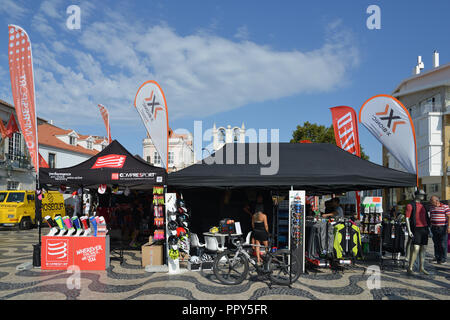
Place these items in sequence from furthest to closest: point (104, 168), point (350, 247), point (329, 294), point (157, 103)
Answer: point (157, 103), point (104, 168), point (350, 247), point (329, 294)

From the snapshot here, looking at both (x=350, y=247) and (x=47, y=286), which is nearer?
(x=47, y=286)

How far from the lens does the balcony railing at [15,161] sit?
21.9 meters

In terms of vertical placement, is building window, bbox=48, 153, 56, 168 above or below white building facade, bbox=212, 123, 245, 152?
below

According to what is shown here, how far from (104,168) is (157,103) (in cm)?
241

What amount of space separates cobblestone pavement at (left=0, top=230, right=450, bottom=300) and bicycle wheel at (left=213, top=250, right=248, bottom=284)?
158 mm

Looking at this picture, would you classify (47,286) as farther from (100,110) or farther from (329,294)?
(100,110)

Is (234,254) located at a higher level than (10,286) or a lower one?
higher

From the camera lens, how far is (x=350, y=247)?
634 centimetres

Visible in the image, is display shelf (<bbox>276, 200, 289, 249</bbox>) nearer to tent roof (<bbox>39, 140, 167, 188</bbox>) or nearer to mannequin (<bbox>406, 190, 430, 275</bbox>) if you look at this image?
mannequin (<bbox>406, 190, 430, 275</bbox>)

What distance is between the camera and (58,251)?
21.5 feet

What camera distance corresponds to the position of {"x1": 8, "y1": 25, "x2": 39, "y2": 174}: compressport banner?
749 cm

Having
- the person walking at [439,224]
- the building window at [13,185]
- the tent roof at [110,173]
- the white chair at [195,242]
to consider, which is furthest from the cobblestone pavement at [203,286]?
the building window at [13,185]

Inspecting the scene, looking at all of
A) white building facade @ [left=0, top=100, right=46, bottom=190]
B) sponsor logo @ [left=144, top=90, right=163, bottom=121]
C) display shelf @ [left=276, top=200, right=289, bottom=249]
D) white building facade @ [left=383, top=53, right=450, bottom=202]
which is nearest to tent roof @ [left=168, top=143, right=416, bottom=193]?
display shelf @ [left=276, top=200, right=289, bottom=249]

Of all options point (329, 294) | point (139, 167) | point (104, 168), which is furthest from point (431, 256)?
point (104, 168)
